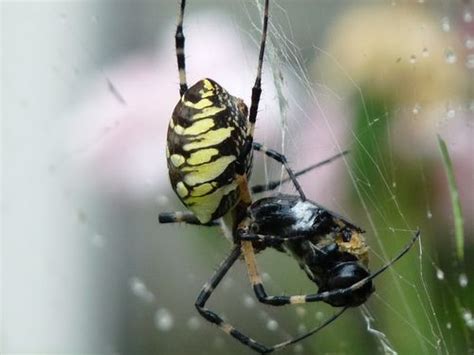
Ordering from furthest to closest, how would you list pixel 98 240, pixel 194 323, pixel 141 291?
pixel 98 240, pixel 141 291, pixel 194 323

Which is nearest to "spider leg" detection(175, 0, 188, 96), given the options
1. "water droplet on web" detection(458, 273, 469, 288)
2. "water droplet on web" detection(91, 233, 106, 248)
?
"water droplet on web" detection(458, 273, 469, 288)

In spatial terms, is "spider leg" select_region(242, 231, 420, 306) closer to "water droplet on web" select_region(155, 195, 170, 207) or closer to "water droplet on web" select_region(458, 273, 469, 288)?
"water droplet on web" select_region(458, 273, 469, 288)

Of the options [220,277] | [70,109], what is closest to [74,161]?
[70,109]

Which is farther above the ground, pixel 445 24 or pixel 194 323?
pixel 445 24

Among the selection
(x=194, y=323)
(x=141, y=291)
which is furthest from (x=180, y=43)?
(x=141, y=291)

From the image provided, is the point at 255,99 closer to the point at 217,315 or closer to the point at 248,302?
the point at 217,315

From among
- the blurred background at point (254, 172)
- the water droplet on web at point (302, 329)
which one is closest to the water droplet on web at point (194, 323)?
the blurred background at point (254, 172)

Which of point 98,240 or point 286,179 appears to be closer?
point 286,179
